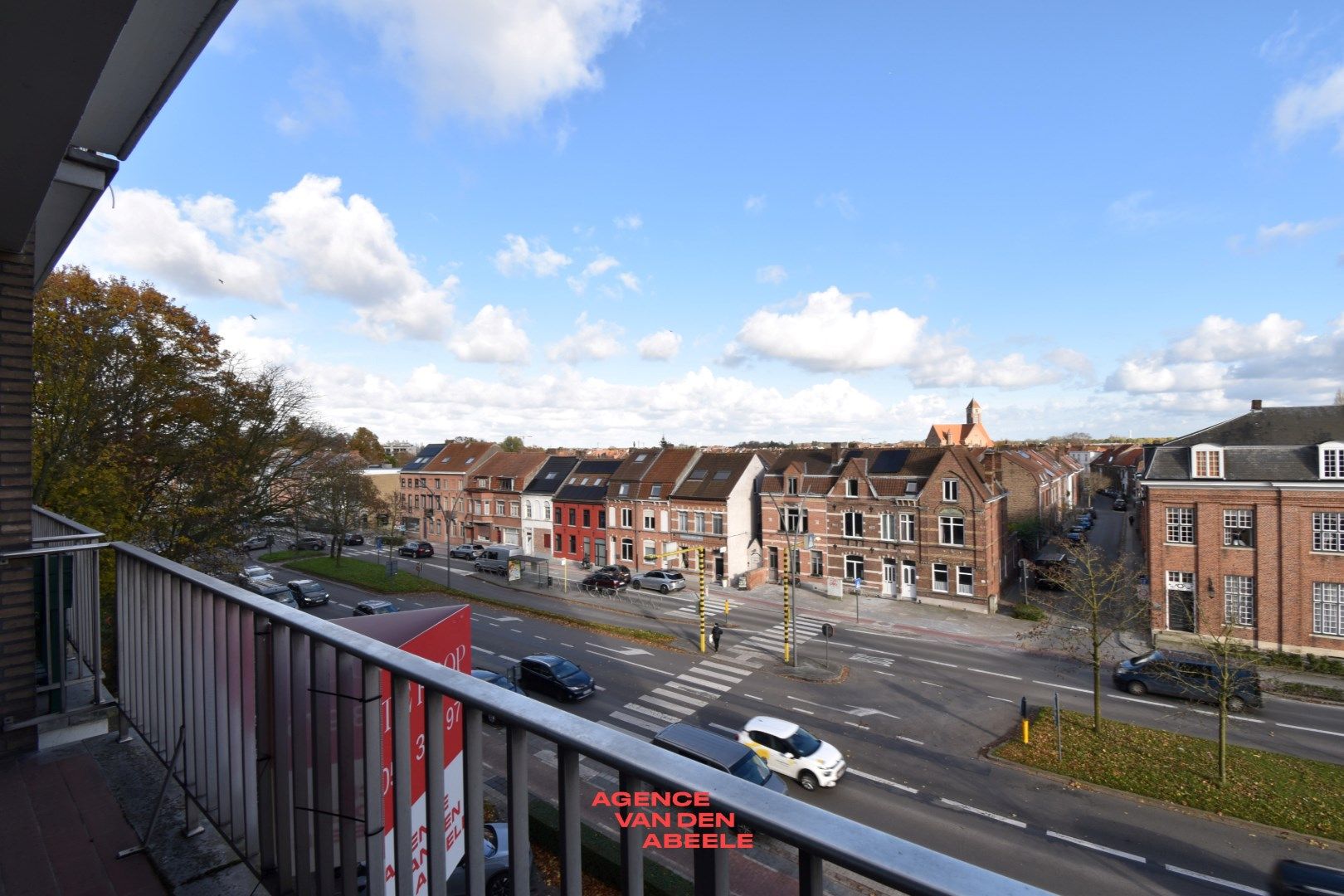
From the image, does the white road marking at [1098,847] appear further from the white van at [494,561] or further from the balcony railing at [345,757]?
the white van at [494,561]

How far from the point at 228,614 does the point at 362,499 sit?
1867 inches

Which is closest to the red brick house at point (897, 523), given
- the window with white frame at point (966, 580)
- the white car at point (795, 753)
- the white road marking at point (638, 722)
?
the window with white frame at point (966, 580)

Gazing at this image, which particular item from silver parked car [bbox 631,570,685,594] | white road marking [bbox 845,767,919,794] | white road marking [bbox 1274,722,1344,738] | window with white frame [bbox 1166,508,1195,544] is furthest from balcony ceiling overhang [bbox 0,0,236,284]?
silver parked car [bbox 631,570,685,594]

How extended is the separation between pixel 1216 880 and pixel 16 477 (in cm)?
1783

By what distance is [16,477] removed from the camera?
15.0ft

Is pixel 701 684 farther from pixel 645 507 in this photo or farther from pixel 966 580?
pixel 645 507

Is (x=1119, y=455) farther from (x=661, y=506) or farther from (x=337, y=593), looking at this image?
(x=337, y=593)

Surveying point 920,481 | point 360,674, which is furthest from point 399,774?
point 920,481

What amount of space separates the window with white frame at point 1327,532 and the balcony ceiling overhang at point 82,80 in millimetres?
34748

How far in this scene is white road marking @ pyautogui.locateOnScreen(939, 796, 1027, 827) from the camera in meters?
13.5

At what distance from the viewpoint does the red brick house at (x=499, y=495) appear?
5362 centimetres

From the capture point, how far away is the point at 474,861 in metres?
1.95

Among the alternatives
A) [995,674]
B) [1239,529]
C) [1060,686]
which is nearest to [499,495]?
[995,674]

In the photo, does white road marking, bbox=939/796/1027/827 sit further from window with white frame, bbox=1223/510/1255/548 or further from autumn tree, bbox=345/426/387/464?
autumn tree, bbox=345/426/387/464
